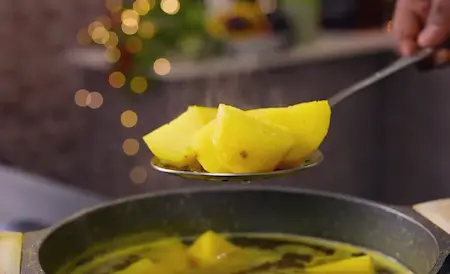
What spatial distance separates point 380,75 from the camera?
83cm

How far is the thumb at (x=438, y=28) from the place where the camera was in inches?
39.0

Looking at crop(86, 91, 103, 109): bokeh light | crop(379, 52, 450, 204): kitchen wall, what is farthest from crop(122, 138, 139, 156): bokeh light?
crop(379, 52, 450, 204): kitchen wall

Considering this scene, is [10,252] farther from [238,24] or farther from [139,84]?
[238,24]

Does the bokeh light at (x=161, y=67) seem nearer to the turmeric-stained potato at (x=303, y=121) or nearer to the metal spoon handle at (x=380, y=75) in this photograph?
the metal spoon handle at (x=380, y=75)

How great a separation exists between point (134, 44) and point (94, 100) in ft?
1.19

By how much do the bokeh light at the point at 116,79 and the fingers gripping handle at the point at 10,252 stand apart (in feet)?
4.82

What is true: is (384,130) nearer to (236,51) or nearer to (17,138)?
(236,51)

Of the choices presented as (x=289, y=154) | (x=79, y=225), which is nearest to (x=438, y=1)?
(x=289, y=154)

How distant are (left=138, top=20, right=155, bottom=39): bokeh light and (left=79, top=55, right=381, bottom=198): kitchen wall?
0.51 feet

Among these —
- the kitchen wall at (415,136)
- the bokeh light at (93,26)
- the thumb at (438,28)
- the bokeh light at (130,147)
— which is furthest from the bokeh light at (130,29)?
the thumb at (438,28)

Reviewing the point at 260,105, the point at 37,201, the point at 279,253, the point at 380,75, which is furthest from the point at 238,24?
the point at 279,253

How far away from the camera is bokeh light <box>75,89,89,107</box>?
232 cm

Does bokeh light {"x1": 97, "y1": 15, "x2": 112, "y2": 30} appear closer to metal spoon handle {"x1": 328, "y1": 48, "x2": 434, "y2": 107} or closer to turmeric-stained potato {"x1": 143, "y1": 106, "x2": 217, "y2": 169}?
metal spoon handle {"x1": 328, "y1": 48, "x2": 434, "y2": 107}

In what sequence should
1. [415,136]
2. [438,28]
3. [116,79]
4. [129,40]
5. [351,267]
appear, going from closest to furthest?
[351,267]
[438,28]
[129,40]
[116,79]
[415,136]
